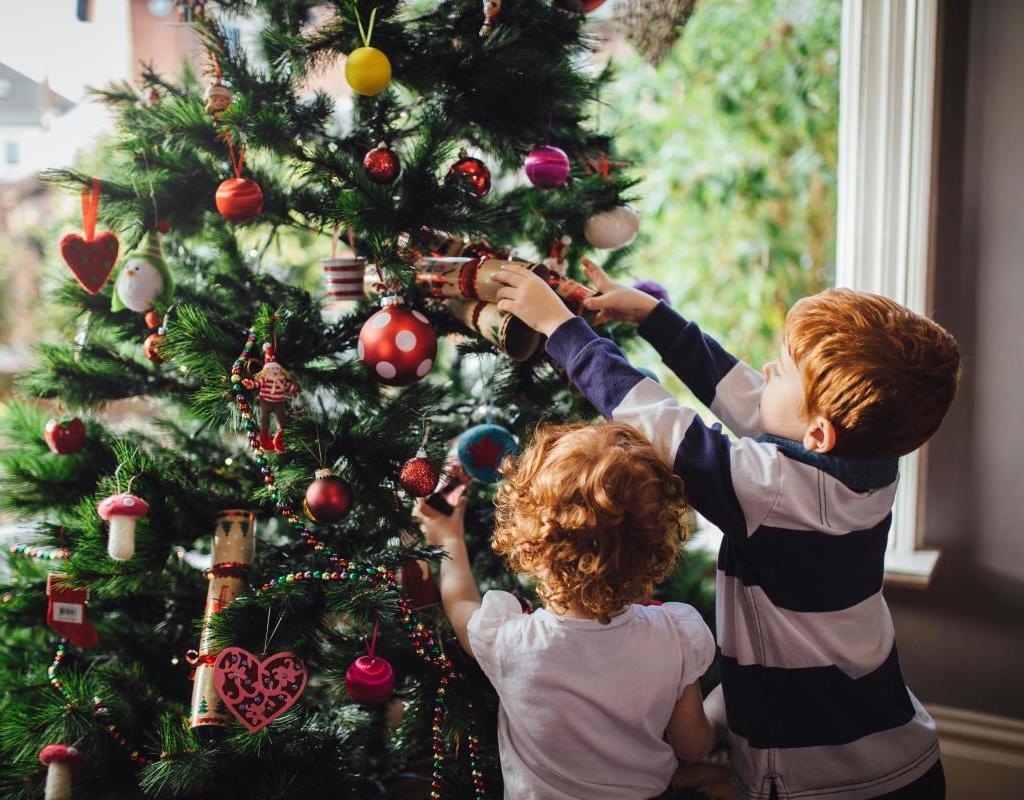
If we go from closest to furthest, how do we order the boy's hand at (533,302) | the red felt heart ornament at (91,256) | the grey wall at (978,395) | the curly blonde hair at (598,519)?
1. the curly blonde hair at (598,519)
2. the boy's hand at (533,302)
3. the red felt heart ornament at (91,256)
4. the grey wall at (978,395)

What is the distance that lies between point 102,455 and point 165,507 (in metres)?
0.22

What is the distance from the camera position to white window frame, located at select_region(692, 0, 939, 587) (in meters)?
1.42

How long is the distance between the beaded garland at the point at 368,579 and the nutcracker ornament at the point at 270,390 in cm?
1

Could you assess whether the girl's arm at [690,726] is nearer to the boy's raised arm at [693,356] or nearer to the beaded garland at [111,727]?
the boy's raised arm at [693,356]

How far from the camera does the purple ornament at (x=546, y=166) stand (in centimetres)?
107

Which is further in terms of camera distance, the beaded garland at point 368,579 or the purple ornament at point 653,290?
the purple ornament at point 653,290

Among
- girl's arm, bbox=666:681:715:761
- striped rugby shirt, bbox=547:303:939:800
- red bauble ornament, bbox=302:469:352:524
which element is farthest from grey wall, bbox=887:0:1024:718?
red bauble ornament, bbox=302:469:352:524

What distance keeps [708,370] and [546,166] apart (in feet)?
1.13

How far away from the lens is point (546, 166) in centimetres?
107

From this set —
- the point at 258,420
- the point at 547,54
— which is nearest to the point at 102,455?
the point at 258,420

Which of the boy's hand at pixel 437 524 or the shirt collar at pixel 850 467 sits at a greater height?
the shirt collar at pixel 850 467

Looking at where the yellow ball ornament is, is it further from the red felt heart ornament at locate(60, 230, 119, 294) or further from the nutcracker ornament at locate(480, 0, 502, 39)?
the red felt heart ornament at locate(60, 230, 119, 294)

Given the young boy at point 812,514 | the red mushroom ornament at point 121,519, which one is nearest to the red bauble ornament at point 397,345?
the young boy at point 812,514

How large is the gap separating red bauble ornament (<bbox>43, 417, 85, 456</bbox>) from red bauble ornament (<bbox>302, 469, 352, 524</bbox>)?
1.36 ft
